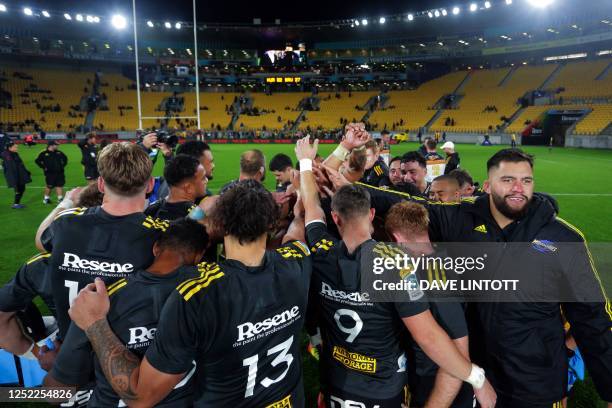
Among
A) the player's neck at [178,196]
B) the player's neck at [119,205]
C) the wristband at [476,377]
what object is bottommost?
the wristband at [476,377]

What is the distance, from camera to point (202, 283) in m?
1.81

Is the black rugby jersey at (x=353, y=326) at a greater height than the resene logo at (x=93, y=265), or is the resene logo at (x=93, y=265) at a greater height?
the resene logo at (x=93, y=265)

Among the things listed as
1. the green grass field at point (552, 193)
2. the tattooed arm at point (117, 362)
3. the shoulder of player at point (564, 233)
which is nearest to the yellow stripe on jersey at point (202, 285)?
the tattooed arm at point (117, 362)

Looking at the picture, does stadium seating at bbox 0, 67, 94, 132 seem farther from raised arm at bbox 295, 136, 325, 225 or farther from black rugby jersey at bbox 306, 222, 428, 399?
black rugby jersey at bbox 306, 222, 428, 399

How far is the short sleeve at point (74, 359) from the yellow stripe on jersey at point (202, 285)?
2.67ft

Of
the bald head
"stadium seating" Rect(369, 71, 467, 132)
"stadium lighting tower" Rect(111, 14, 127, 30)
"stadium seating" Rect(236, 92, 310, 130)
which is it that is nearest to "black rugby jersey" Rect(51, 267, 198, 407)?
the bald head

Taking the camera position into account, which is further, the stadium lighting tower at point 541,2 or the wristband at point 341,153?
the stadium lighting tower at point 541,2

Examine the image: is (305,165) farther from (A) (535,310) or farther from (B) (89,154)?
(B) (89,154)

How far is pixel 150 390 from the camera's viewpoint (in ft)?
5.98

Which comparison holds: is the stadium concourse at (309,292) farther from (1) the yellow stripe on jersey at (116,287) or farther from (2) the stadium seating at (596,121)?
(2) the stadium seating at (596,121)

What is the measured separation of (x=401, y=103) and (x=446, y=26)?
1165cm

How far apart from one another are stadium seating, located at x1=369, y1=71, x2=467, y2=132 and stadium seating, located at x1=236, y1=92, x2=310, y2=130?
12.1m

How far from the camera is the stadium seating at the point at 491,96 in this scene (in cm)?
4459

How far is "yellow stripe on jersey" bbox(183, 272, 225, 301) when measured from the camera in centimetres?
176
